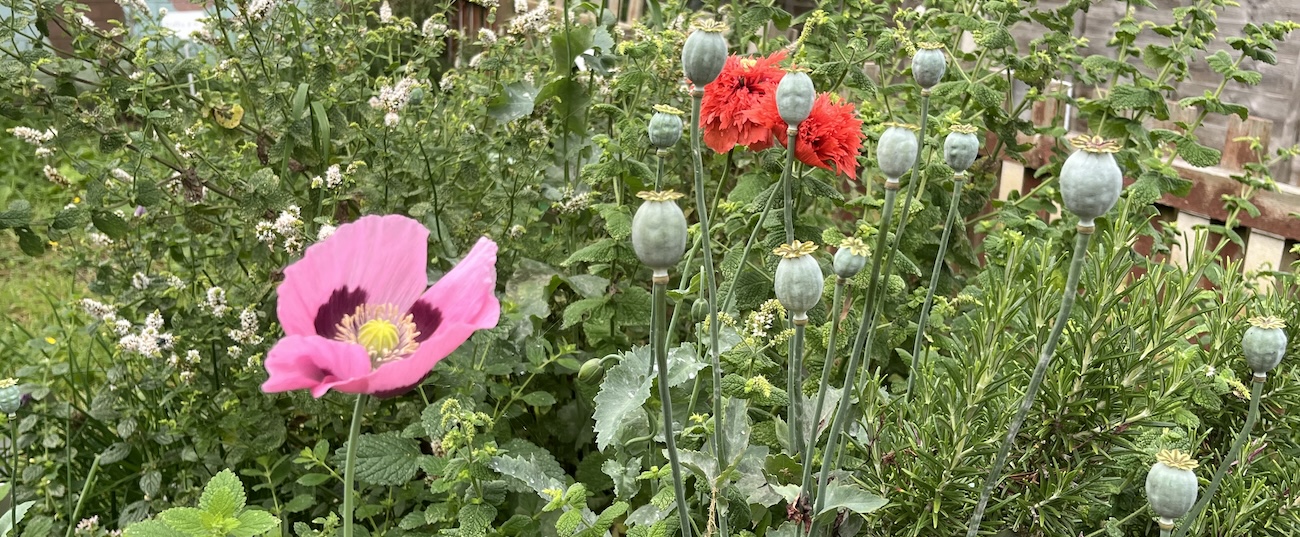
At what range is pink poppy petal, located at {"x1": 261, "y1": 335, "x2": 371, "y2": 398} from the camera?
0.66 meters

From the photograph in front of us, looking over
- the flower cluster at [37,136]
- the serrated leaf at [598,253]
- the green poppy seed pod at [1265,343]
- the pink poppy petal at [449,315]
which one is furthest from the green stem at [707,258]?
the flower cluster at [37,136]

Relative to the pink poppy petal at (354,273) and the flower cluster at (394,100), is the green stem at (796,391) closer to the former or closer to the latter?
the pink poppy petal at (354,273)

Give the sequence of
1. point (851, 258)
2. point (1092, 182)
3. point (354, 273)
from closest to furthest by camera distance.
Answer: point (1092, 182), point (354, 273), point (851, 258)

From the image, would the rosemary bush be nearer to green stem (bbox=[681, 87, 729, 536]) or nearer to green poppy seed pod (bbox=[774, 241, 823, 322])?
green stem (bbox=[681, 87, 729, 536])

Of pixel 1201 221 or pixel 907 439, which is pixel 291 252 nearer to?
pixel 907 439

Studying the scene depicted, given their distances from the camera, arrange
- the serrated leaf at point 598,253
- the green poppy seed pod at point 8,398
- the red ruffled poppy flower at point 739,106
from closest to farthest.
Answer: the green poppy seed pod at point 8,398, the red ruffled poppy flower at point 739,106, the serrated leaf at point 598,253

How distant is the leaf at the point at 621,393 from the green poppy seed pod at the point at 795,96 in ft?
1.18

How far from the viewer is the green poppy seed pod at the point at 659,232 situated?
28.3 inches

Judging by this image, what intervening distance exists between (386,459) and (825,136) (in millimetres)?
819

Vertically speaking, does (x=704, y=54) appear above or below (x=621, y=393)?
above

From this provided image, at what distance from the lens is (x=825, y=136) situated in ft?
4.29

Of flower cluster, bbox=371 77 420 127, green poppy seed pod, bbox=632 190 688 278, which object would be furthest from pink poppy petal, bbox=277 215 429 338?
flower cluster, bbox=371 77 420 127

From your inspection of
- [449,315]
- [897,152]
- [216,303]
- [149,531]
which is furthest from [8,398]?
[897,152]

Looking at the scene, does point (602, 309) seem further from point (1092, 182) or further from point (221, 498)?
point (1092, 182)
